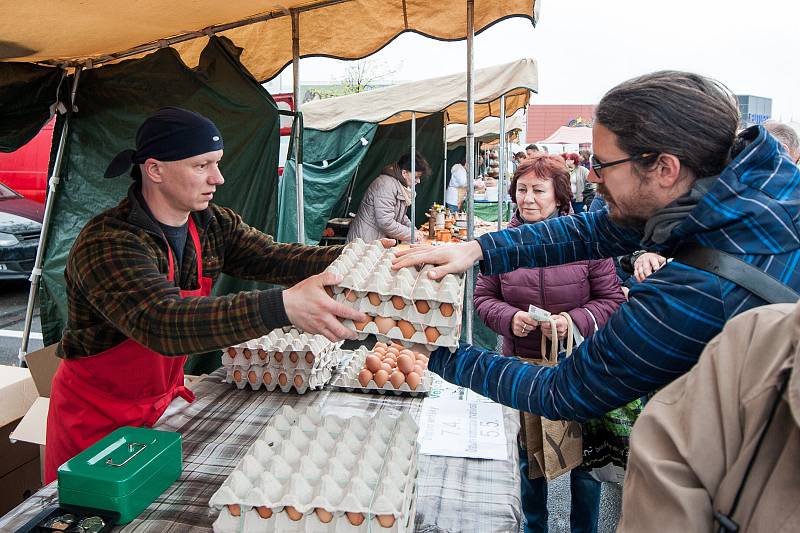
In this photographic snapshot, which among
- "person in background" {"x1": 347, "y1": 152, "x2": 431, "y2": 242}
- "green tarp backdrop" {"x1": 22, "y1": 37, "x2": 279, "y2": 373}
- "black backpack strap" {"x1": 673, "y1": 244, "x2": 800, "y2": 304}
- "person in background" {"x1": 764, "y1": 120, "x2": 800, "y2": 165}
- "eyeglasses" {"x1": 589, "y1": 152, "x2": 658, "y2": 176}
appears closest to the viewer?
"black backpack strap" {"x1": 673, "y1": 244, "x2": 800, "y2": 304}

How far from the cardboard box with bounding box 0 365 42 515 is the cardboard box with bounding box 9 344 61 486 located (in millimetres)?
20

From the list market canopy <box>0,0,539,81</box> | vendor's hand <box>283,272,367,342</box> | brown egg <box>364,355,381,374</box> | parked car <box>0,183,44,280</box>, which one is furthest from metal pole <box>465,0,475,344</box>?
parked car <box>0,183,44,280</box>

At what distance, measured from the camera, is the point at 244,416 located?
2445 mm

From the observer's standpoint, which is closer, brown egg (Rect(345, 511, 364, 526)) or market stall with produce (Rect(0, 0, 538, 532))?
brown egg (Rect(345, 511, 364, 526))

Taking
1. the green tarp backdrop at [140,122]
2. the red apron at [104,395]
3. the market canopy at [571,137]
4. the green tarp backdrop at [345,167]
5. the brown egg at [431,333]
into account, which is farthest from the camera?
the market canopy at [571,137]

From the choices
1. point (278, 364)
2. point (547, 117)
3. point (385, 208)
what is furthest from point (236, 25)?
point (547, 117)

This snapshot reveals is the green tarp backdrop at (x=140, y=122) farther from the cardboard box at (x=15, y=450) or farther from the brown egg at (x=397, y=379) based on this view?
the brown egg at (x=397, y=379)

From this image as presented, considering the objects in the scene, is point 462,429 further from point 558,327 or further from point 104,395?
point 104,395

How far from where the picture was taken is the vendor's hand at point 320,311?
1811mm

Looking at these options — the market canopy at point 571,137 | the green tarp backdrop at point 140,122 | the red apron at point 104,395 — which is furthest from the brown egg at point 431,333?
the market canopy at point 571,137

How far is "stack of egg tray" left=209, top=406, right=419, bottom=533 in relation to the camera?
1485mm

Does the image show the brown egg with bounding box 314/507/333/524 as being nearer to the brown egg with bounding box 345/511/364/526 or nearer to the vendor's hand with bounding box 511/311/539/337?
the brown egg with bounding box 345/511/364/526

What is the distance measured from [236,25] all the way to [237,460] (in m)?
2.62

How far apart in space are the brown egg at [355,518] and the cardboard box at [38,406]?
6.74ft
